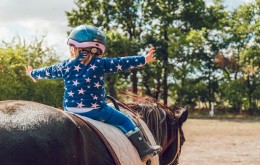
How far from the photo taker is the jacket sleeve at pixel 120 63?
3982 mm

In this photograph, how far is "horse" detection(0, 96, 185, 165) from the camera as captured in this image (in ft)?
9.17

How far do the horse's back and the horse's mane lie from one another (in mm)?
2251

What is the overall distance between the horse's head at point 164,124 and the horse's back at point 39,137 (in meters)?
2.33

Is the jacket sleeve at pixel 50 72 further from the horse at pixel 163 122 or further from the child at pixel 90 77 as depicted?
the horse at pixel 163 122

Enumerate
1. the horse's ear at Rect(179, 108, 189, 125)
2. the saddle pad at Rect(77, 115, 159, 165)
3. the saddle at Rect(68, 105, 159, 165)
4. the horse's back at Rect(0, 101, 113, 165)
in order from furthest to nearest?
1. the horse's ear at Rect(179, 108, 189, 125)
2. the saddle pad at Rect(77, 115, 159, 165)
3. the saddle at Rect(68, 105, 159, 165)
4. the horse's back at Rect(0, 101, 113, 165)

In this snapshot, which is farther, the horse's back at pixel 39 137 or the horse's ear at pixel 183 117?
the horse's ear at pixel 183 117

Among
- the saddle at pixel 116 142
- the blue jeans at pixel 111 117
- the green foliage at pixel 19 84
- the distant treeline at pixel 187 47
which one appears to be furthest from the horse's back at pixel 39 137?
the distant treeline at pixel 187 47

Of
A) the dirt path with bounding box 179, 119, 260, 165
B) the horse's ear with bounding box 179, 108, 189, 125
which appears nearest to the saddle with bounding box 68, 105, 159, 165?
the horse's ear with bounding box 179, 108, 189, 125

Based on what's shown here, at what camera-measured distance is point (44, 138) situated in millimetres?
2898

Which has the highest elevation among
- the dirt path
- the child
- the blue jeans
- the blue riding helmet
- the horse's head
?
the blue riding helmet

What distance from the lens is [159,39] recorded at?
144ft

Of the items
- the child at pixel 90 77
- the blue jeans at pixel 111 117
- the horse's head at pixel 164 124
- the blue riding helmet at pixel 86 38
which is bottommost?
the horse's head at pixel 164 124

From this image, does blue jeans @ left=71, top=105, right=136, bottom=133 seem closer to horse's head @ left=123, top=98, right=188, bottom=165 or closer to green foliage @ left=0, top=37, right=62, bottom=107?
horse's head @ left=123, top=98, right=188, bottom=165

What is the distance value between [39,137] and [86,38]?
1285 millimetres
